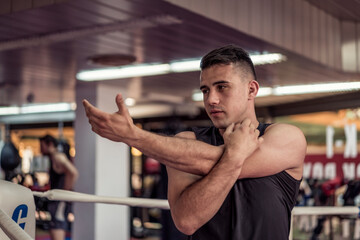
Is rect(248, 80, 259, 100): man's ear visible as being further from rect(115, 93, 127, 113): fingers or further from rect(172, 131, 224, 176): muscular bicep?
rect(115, 93, 127, 113): fingers

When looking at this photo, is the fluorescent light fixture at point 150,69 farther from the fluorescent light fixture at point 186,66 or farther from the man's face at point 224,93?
the man's face at point 224,93

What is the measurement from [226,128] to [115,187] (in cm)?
580

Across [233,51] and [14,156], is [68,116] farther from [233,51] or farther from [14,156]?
[233,51]

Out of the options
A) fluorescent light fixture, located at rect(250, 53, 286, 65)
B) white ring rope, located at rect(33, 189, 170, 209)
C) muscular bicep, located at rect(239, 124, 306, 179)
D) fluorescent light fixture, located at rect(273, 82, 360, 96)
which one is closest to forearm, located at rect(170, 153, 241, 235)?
muscular bicep, located at rect(239, 124, 306, 179)

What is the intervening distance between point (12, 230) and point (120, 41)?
11.2 feet

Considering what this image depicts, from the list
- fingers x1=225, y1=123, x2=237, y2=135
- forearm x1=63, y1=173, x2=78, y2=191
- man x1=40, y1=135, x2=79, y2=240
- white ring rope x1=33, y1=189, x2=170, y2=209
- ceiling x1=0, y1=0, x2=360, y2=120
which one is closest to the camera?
fingers x1=225, y1=123, x2=237, y2=135

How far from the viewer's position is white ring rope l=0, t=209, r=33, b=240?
125 cm

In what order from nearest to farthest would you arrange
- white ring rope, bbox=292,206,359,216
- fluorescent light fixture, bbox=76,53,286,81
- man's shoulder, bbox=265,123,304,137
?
man's shoulder, bbox=265,123,304,137, white ring rope, bbox=292,206,359,216, fluorescent light fixture, bbox=76,53,286,81

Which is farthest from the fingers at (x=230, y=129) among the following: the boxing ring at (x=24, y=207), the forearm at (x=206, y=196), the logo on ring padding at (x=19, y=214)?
the logo on ring padding at (x=19, y=214)

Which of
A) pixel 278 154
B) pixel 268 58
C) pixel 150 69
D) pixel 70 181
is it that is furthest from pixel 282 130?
pixel 70 181

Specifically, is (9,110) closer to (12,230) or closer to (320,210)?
(320,210)

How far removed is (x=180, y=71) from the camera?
6.02 metres

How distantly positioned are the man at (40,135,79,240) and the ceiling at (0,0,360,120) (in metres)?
1.01

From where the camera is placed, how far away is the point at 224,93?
5.14ft
